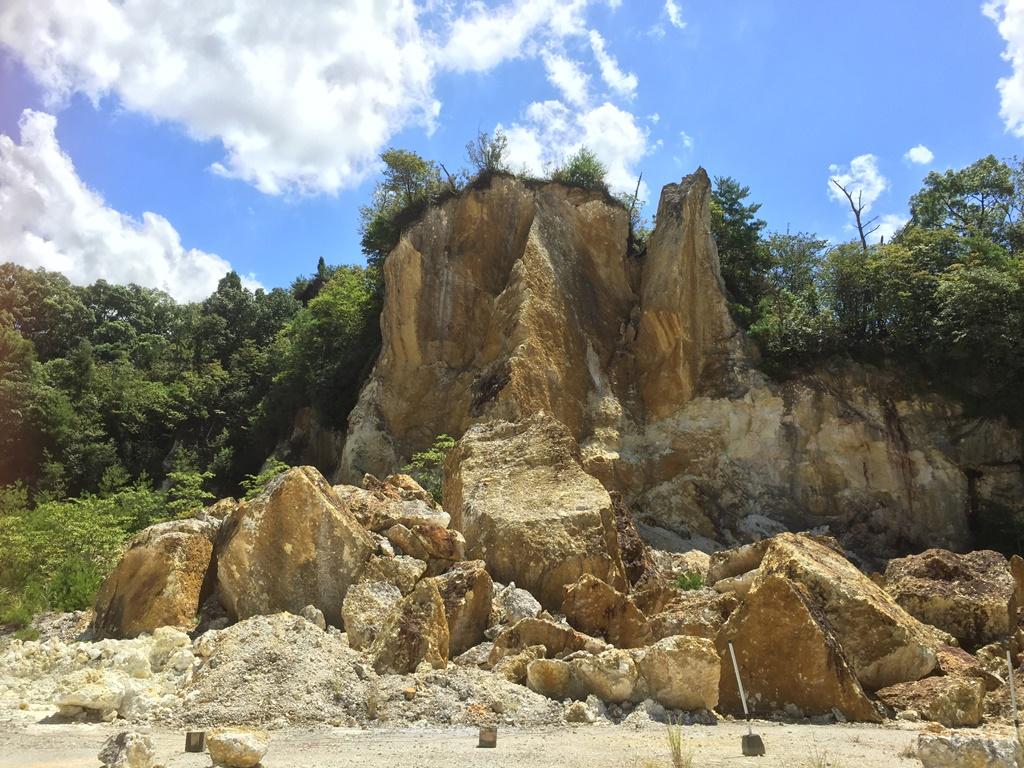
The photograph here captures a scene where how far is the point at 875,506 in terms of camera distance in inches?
877

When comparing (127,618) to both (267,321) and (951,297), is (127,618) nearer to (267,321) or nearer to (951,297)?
(951,297)

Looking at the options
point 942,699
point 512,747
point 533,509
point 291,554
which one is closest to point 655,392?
point 533,509

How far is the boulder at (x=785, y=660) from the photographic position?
835 centimetres

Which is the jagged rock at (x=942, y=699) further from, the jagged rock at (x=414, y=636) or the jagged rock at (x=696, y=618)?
the jagged rock at (x=414, y=636)

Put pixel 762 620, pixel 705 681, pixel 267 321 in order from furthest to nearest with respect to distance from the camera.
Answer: pixel 267 321, pixel 762 620, pixel 705 681

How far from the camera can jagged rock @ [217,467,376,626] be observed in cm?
1051

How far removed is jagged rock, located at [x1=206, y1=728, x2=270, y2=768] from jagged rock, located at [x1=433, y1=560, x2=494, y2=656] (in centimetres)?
416

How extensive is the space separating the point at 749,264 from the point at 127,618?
22.6 metres

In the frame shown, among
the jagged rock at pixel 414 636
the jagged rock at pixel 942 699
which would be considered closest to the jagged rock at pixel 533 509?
the jagged rock at pixel 414 636

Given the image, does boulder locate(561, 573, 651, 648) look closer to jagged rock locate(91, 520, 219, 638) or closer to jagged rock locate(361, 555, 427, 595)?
jagged rock locate(361, 555, 427, 595)

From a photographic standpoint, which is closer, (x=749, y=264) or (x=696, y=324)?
(x=696, y=324)

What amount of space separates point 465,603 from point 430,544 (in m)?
1.61

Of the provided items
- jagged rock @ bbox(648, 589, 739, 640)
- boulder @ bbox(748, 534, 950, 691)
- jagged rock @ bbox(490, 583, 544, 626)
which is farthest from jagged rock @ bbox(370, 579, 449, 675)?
boulder @ bbox(748, 534, 950, 691)

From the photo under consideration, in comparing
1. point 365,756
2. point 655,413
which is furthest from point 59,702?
point 655,413
